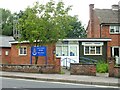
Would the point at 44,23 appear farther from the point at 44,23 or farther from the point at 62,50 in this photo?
the point at 62,50

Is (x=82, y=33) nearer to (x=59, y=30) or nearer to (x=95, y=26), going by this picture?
(x=95, y=26)

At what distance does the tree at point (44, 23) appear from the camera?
29672 mm

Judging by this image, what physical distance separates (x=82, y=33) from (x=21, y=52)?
1969 inches

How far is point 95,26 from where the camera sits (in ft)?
161

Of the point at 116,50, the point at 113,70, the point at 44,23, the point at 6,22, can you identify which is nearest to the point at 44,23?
the point at 44,23

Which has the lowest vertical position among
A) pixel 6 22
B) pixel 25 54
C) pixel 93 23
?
pixel 25 54

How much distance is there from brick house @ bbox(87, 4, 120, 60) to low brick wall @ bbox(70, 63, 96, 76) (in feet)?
47.5

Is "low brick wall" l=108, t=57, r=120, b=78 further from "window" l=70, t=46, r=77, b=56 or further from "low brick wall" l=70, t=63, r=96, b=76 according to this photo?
"window" l=70, t=46, r=77, b=56

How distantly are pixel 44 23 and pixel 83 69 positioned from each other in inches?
264

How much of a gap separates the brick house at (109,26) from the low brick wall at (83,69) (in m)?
14.5

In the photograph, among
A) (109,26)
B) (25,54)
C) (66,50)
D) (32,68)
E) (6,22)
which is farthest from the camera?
(6,22)

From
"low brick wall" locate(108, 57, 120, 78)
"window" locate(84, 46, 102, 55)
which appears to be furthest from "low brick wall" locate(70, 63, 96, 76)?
"window" locate(84, 46, 102, 55)

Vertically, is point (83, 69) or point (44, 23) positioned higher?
point (44, 23)

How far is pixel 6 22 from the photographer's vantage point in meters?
91.7
